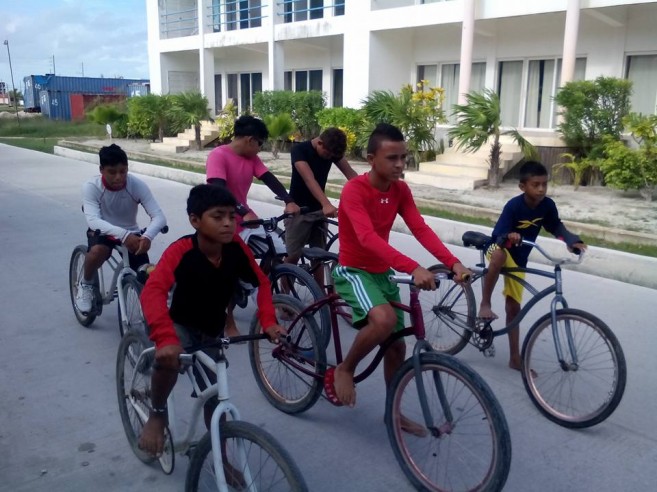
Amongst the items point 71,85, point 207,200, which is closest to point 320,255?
point 207,200

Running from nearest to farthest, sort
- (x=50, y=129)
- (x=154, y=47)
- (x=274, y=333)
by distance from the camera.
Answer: (x=274, y=333)
(x=154, y=47)
(x=50, y=129)

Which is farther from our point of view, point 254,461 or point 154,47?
point 154,47

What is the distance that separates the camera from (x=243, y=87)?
24.7m

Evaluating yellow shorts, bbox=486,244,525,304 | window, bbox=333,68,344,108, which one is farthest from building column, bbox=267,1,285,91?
yellow shorts, bbox=486,244,525,304

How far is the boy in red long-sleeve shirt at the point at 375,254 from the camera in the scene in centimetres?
323

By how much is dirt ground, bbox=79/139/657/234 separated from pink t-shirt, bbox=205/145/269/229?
5.50 meters

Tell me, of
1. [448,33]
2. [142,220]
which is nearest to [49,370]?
[142,220]

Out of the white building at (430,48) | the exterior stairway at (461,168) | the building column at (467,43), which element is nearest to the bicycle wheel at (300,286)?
the exterior stairway at (461,168)

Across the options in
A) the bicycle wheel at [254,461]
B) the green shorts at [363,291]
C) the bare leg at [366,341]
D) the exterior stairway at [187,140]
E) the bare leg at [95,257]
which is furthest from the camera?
the exterior stairway at [187,140]

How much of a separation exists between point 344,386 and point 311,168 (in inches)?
103

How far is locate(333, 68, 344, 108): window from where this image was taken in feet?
67.2

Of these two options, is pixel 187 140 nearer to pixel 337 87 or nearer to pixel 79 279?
pixel 337 87

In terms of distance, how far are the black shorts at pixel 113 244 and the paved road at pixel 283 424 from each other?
30.8 inches

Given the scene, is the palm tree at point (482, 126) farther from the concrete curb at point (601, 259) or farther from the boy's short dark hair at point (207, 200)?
the boy's short dark hair at point (207, 200)
